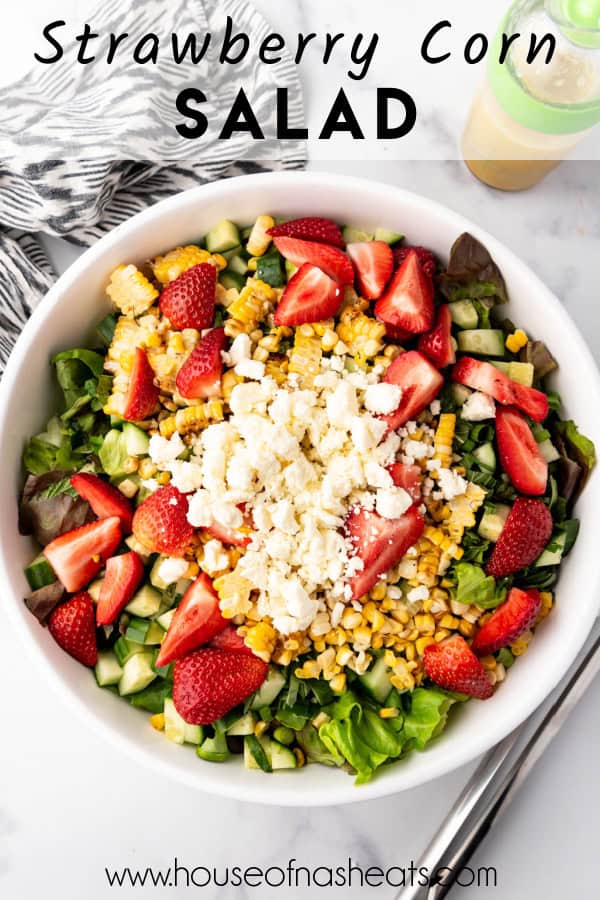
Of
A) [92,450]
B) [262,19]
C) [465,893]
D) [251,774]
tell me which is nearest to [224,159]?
[262,19]

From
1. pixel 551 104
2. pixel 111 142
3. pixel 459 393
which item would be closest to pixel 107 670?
pixel 459 393

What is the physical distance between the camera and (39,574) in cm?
175

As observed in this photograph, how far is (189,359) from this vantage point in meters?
1.68

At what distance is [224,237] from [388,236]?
36cm

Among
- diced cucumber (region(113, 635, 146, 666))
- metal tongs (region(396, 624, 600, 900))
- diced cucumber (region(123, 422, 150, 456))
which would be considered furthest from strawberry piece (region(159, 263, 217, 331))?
metal tongs (region(396, 624, 600, 900))

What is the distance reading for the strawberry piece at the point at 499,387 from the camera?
5.61ft

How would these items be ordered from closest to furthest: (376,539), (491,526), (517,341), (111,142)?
(376,539) < (491,526) < (517,341) < (111,142)

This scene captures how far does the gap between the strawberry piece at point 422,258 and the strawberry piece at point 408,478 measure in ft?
1.43

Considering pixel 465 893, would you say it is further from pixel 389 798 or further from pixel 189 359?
pixel 189 359

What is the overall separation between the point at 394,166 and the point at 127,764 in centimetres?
164

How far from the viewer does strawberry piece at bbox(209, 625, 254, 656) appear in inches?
66.1

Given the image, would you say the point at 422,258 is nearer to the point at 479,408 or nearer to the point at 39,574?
the point at 479,408

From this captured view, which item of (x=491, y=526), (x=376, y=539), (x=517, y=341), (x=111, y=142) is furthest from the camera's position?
(x=111, y=142)

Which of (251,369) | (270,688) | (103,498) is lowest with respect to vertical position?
(270,688)
